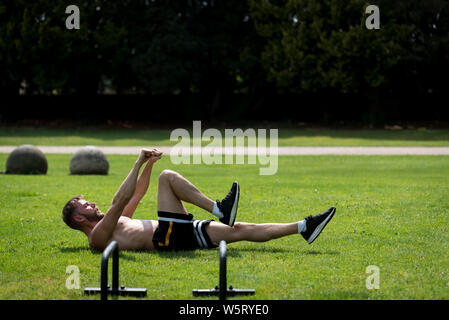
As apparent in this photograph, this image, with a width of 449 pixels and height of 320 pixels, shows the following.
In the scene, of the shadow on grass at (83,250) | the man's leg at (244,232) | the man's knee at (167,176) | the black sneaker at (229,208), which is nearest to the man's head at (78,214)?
the shadow on grass at (83,250)

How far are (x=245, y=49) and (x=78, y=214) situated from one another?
31.6 meters

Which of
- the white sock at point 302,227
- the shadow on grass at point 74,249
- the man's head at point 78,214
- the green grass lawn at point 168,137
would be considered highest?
the green grass lawn at point 168,137

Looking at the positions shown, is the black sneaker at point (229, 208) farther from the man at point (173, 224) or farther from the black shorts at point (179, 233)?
the black shorts at point (179, 233)

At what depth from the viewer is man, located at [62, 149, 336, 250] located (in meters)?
6.66

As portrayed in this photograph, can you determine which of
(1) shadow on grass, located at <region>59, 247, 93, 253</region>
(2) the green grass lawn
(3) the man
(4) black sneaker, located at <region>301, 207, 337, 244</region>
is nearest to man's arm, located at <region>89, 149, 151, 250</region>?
(3) the man

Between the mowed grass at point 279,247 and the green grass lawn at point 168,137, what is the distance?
13.9 meters

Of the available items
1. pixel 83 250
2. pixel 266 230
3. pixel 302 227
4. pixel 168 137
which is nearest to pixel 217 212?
pixel 266 230

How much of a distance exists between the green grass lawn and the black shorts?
2136cm

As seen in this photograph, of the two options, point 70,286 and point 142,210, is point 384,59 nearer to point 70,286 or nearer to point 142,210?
point 142,210

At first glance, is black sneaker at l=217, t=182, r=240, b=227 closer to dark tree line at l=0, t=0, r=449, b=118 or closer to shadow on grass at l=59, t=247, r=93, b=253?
shadow on grass at l=59, t=247, r=93, b=253

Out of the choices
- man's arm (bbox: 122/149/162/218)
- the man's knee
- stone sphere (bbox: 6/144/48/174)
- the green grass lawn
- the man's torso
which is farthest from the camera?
the green grass lawn

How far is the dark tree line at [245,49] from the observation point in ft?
115

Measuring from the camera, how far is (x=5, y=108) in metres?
39.3

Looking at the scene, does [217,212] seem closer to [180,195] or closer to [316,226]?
[180,195]
